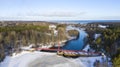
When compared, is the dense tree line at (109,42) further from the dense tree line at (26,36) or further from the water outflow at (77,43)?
the dense tree line at (26,36)

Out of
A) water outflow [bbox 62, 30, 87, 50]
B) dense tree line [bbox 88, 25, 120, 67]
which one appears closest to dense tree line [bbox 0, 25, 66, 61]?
water outflow [bbox 62, 30, 87, 50]

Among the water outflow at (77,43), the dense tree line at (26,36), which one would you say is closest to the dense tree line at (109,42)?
the water outflow at (77,43)

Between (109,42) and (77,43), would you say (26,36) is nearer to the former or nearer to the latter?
(77,43)

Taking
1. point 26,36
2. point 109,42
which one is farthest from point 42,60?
point 109,42

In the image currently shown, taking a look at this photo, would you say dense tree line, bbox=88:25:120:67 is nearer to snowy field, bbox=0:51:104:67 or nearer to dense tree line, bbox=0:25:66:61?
snowy field, bbox=0:51:104:67

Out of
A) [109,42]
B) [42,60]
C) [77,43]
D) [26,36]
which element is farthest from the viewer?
[26,36]

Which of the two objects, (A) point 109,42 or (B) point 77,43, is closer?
(A) point 109,42

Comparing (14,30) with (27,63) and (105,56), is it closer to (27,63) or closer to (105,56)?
(27,63)

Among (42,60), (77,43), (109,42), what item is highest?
(109,42)
